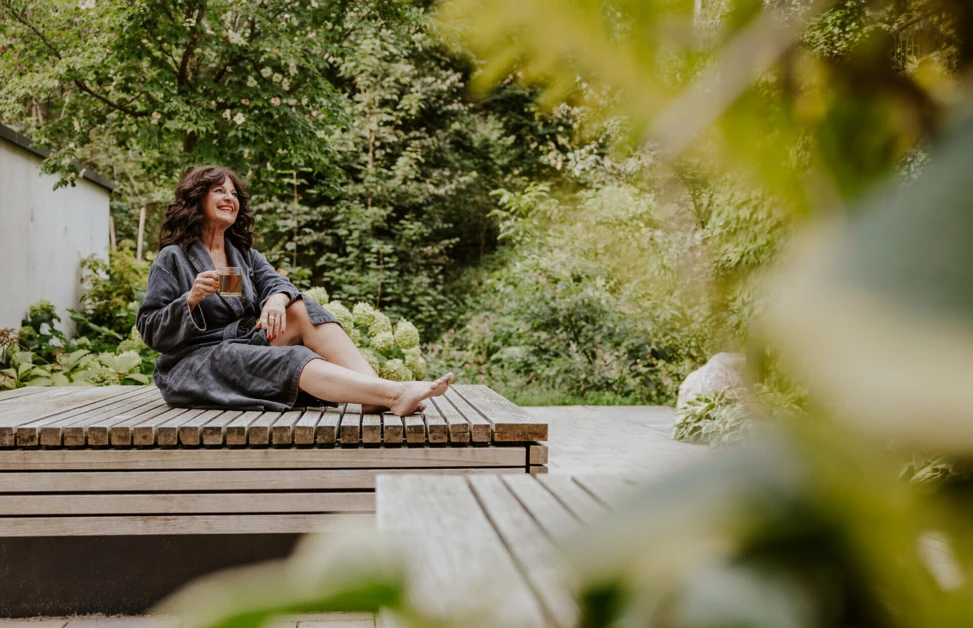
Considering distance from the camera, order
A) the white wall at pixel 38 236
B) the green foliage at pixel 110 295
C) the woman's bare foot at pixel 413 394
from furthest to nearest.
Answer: the green foliage at pixel 110 295, the white wall at pixel 38 236, the woman's bare foot at pixel 413 394

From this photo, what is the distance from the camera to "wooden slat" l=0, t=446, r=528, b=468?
2.40 meters

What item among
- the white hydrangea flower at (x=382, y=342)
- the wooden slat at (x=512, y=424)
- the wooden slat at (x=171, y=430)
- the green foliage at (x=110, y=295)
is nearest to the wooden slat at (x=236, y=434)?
the wooden slat at (x=171, y=430)

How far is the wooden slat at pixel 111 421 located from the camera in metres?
2.39

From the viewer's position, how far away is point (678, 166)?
12.8 inches

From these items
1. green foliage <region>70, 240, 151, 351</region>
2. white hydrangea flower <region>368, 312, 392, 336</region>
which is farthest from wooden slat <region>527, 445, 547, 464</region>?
green foliage <region>70, 240, 151, 351</region>

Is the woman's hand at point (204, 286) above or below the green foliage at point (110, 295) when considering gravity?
above

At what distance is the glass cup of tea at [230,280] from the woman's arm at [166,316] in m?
0.19

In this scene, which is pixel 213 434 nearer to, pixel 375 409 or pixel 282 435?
pixel 282 435

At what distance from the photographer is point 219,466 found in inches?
96.6

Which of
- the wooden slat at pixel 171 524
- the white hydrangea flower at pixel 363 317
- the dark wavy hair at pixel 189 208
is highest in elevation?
the dark wavy hair at pixel 189 208

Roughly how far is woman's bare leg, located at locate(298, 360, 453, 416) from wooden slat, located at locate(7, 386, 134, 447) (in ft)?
2.75

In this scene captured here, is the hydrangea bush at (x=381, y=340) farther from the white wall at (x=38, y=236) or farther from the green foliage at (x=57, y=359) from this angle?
the white wall at (x=38, y=236)

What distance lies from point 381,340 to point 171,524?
2.82 meters

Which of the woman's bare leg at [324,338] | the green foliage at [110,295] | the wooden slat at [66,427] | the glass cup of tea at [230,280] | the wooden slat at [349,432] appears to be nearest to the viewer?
the wooden slat at [66,427]
